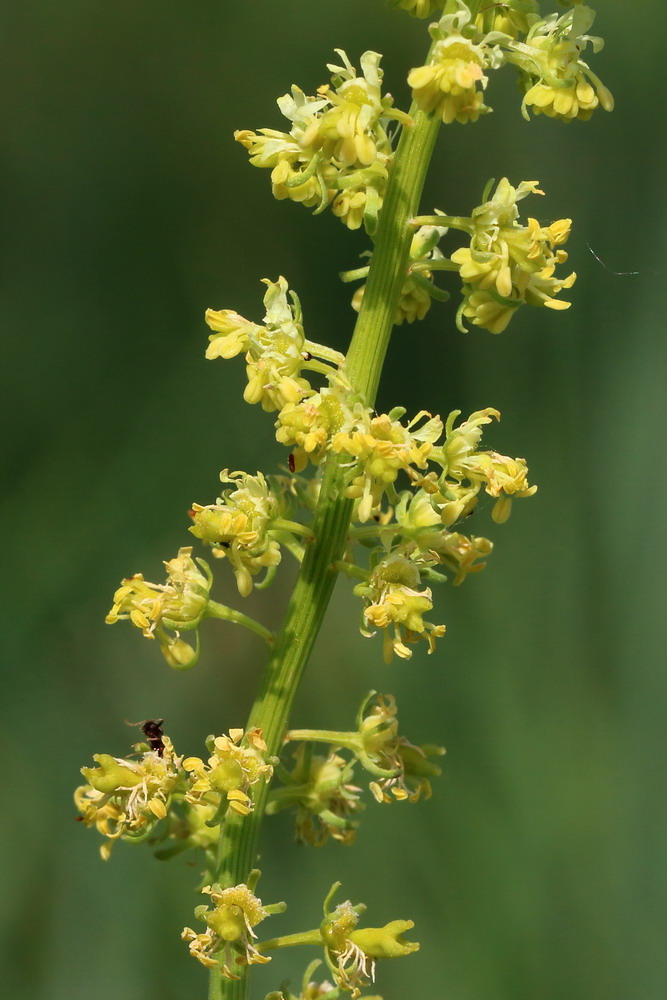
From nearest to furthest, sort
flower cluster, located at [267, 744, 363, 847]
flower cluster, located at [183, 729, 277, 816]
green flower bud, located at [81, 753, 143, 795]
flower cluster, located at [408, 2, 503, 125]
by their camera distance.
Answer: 1. flower cluster, located at [408, 2, 503, 125]
2. flower cluster, located at [183, 729, 277, 816]
3. green flower bud, located at [81, 753, 143, 795]
4. flower cluster, located at [267, 744, 363, 847]

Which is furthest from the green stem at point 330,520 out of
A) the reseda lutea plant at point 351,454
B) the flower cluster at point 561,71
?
the flower cluster at point 561,71

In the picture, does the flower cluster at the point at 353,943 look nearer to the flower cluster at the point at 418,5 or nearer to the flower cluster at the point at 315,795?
the flower cluster at the point at 315,795

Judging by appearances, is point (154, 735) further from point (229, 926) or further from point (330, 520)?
point (330, 520)

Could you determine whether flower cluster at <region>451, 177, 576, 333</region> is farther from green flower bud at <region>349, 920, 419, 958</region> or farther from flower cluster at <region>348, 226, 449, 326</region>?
green flower bud at <region>349, 920, 419, 958</region>

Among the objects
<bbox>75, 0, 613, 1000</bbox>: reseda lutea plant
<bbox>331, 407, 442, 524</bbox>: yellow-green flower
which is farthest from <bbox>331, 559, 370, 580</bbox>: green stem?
<bbox>331, 407, 442, 524</bbox>: yellow-green flower

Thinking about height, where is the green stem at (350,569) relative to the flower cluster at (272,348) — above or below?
below

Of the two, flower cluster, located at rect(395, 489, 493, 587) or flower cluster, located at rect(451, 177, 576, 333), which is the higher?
flower cluster, located at rect(451, 177, 576, 333)
